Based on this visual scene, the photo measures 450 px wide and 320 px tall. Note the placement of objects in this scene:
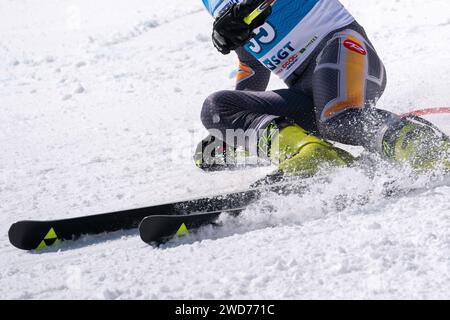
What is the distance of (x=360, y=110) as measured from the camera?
2.55 meters

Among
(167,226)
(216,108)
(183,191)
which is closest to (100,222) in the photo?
(167,226)

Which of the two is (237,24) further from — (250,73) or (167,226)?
(167,226)

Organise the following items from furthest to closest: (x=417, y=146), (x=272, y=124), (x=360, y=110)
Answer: (x=272, y=124), (x=360, y=110), (x=417, y=146)

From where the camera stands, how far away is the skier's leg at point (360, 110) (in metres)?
2.31

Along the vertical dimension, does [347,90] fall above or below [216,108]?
above

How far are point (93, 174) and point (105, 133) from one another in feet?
3.81

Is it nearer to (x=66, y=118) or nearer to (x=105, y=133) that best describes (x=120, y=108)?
(x=66, y=118)

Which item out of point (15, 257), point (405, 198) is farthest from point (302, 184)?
point (15, 257)

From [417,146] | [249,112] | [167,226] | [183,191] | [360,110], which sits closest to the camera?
[167,226]

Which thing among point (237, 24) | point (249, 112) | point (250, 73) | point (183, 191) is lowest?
point (183, 191)

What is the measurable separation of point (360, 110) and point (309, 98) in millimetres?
419

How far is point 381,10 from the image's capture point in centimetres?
735

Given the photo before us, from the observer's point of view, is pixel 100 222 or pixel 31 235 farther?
pixel 100 222

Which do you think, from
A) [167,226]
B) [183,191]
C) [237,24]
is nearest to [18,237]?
[167,226]
